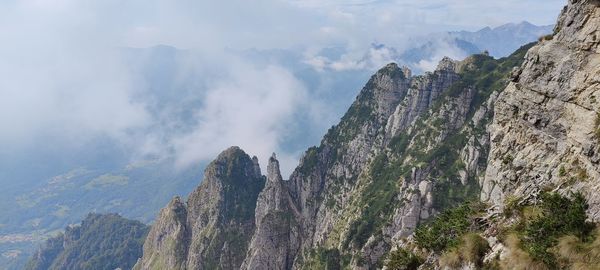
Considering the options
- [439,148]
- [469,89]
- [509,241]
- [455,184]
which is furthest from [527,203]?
[469,89]

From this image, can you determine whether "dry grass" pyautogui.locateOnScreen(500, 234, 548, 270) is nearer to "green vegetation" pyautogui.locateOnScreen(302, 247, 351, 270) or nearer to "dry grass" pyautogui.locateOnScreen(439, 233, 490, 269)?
"dry grass" pyautogui.locateOnScreen(439, 233, 490, 269)

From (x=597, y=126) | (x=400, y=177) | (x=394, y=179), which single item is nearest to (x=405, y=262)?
(x=597, y=126)

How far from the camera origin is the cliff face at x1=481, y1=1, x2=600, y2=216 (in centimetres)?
3130

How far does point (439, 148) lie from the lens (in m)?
146

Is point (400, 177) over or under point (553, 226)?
over

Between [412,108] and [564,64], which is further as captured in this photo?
[412,108]

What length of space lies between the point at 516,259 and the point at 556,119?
1224 centimetres

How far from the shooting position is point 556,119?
115 ft

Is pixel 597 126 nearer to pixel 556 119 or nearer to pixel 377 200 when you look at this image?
pixel 556 119

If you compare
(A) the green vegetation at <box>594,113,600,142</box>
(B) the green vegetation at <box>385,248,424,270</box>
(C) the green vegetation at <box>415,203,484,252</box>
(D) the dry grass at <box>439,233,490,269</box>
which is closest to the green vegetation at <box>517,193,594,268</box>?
(D) the dry grass at <box>439,233,490,269</box>

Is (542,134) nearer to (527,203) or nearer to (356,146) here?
(527,203)

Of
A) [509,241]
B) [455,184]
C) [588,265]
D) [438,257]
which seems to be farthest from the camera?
[455,184]

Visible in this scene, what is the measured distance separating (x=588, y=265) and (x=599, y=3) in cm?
1934

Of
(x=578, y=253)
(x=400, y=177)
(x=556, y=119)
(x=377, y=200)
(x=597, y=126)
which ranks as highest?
(x=400, y=177)
